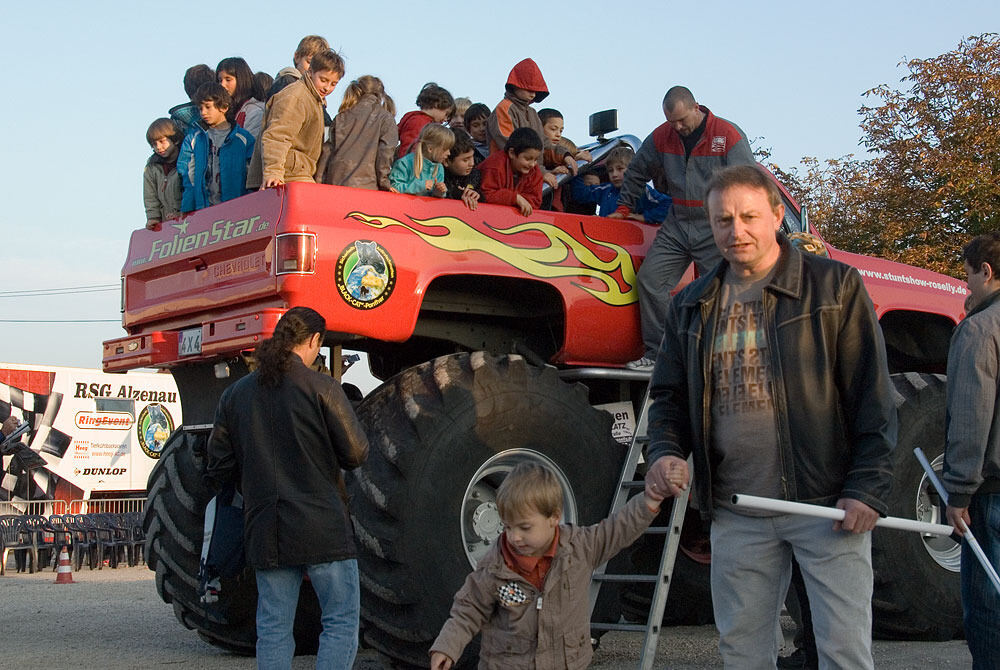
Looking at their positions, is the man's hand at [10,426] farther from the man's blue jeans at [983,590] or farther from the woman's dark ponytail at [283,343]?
the man's blue jeans at [983,590]

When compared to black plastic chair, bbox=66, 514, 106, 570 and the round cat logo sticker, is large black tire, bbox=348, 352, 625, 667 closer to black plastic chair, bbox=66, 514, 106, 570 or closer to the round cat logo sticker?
the round cat logo sticker

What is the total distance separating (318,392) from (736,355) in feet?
6.23

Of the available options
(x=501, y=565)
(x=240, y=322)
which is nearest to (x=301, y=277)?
(x=240, y=322)

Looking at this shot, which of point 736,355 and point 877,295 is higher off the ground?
point 877,295

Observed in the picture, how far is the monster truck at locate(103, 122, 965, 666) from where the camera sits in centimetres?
569

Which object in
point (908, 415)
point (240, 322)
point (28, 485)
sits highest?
point (240, 322)

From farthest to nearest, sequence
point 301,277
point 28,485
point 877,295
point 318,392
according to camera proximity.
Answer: point 28,485 < point 877,295 < point 301,277 < point 318,392

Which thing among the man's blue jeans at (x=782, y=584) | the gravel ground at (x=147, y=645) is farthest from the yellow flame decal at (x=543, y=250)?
the man's blue jeans at (x=782, y=584)

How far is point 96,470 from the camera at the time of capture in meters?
22.0

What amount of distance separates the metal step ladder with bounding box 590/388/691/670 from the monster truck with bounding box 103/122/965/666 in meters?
0.27

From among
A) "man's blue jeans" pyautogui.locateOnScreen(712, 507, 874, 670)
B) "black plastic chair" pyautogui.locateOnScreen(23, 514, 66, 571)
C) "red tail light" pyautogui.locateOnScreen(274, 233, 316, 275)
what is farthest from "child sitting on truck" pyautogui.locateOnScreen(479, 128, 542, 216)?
"black plastic chair" pyautogui.locateOnScreen(23, 514, 66, 571)

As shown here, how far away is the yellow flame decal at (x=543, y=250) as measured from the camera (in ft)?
20.4

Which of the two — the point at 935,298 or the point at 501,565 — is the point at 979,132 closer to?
the point at 935,298

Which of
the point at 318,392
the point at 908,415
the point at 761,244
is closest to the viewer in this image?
the point at 761,244
